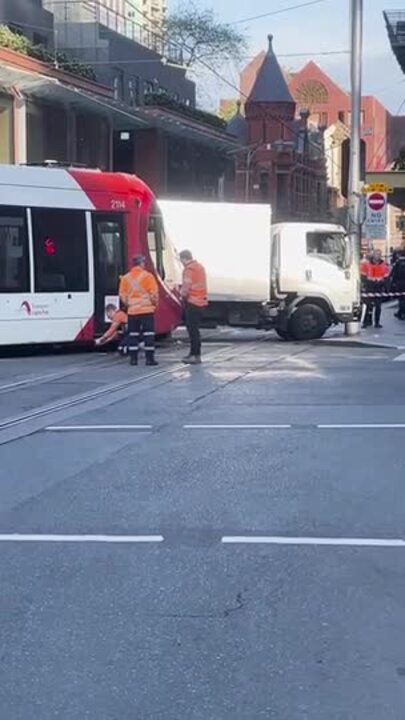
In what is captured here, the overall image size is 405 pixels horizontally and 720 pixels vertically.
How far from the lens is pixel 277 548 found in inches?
275

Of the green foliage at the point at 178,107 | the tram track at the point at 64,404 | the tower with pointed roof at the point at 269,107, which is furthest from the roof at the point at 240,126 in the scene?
the tram track at the point at 64,404

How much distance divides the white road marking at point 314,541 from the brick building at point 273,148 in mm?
74515

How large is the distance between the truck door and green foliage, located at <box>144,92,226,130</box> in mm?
25629

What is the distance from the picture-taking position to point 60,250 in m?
20.3

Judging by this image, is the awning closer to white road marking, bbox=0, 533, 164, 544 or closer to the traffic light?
the traffic light

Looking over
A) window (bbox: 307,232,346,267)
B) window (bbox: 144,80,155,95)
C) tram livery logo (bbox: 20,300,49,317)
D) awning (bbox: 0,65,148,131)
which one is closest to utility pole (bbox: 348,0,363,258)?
window (bbox: 307,232,346,267)

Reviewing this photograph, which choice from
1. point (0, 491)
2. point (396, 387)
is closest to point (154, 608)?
point (0, 491)

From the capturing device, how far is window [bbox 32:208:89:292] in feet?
65.7

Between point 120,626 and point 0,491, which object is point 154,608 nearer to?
point 120,626

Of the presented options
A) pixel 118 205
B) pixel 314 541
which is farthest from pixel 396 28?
pixel 314 541

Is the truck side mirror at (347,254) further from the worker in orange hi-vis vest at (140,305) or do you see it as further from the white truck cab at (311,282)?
the worker in orange hi-vis vest at (140,305)

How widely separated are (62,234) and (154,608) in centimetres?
1508

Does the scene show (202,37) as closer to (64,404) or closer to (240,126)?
(240,126)

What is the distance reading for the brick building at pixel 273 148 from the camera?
276 feet
